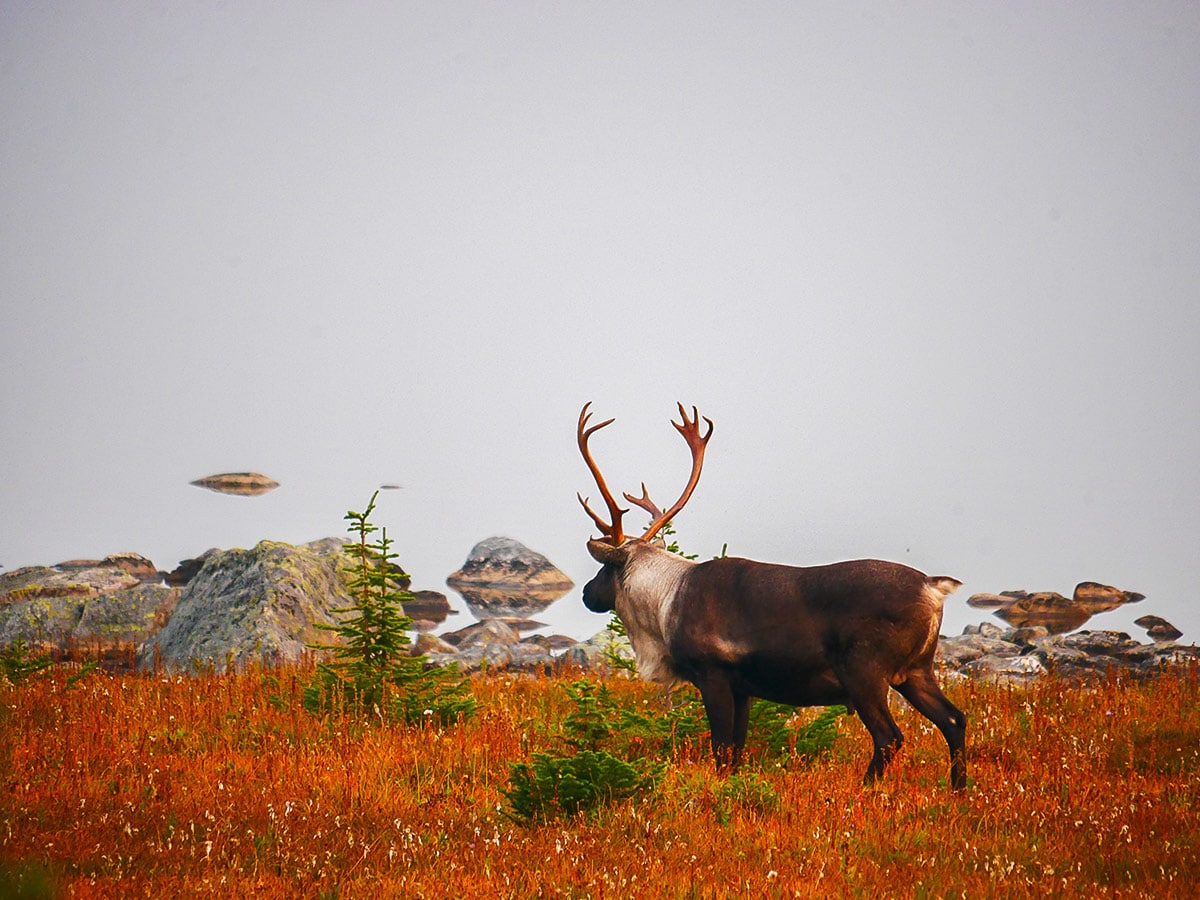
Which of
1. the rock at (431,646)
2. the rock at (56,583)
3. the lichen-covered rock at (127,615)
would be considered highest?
the rock at (56,583)

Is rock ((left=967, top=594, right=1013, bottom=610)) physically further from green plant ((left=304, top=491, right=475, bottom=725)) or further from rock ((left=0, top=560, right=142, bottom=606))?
rock ((left=0, top=560, right=142, bottom=606))

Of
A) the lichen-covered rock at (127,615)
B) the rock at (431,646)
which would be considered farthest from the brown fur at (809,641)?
the lichen-covered rock at (127,615)

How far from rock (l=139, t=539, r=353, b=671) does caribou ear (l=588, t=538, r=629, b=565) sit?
613 cm

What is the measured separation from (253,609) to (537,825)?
10.4 m

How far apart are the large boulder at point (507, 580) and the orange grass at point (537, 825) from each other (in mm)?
14409

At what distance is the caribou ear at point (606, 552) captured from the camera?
11070mm

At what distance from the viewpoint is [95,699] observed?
12062mm

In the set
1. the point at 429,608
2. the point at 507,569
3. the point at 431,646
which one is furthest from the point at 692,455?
the point at 507,569

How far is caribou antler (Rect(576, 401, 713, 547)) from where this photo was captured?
1129 cm

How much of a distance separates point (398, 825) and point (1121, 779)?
19.6 ft

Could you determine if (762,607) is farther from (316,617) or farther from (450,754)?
(316,617)

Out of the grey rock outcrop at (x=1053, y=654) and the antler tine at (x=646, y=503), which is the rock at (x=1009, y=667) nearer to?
the grey rock outcrop at (x=1053, y=654)

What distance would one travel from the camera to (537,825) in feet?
24.4

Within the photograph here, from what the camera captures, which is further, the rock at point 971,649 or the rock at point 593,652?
the rock at point 971,649
